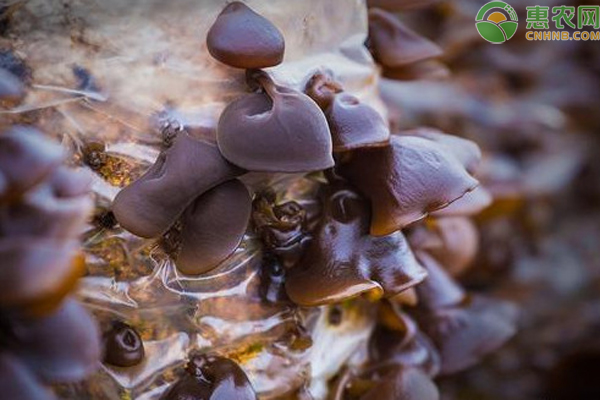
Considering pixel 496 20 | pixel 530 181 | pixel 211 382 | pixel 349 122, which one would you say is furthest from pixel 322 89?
pixel 530 181

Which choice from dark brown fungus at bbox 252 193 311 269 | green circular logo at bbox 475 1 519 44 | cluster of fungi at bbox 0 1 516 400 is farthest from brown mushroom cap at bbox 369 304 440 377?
green circular logo at bbox 475 1 519 44

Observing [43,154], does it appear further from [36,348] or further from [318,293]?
[318,293]

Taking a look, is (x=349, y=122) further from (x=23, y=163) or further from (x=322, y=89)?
(x=23, y=163)

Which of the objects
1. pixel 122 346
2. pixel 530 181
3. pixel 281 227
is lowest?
pixel 530 181

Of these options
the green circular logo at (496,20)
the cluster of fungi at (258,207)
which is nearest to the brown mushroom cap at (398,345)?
the cluster of fungi at (258,207)

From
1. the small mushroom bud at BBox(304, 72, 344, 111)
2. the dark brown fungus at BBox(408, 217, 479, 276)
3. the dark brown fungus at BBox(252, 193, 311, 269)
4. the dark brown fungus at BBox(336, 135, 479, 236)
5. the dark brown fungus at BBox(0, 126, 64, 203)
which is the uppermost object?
the dark brown fungus at BBox(0, 126, 64, 203)

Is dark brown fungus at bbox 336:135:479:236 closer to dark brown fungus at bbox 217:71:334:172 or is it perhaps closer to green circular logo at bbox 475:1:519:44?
dark brown fungus at bbox 217:71:334:172

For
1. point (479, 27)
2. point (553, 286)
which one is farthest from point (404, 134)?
point (553, 286)
